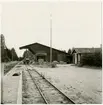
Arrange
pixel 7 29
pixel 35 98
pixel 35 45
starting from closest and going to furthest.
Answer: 1. pixel 7 29
2. pixel 35 98
3. pixel 35 45

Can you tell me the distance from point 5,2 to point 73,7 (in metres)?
2.51

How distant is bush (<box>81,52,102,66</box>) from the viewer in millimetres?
25031

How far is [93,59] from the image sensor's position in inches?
1065

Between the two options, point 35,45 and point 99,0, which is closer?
point 99,0

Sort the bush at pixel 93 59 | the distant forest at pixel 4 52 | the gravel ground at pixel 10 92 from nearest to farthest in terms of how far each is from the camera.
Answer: the gravel ground at pixel 10 92
the distant forest at pixel 4 52
the bush at pixel 93 59

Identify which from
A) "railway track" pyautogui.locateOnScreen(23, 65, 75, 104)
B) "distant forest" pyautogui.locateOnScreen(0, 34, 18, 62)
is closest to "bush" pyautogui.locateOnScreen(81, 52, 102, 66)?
"distant forest" pyautogui.locateOnScreen(0, 34, 18, 62)

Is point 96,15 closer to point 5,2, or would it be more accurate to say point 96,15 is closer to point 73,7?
point 73,7

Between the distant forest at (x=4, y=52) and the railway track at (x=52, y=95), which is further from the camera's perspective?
the distant forest at (x=4, y=52)

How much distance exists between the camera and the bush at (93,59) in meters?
25.0

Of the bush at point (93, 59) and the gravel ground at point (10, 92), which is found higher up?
the bush at point (93, 59)

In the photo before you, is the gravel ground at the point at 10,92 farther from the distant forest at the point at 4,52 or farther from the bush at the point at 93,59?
the bush at the point at 93,59

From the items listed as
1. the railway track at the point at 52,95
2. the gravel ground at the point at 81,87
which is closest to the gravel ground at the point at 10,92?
the railway track at the point at 52,95

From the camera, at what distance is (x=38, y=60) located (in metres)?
46.2

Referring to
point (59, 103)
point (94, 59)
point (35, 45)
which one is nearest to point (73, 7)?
point (59, 103)
